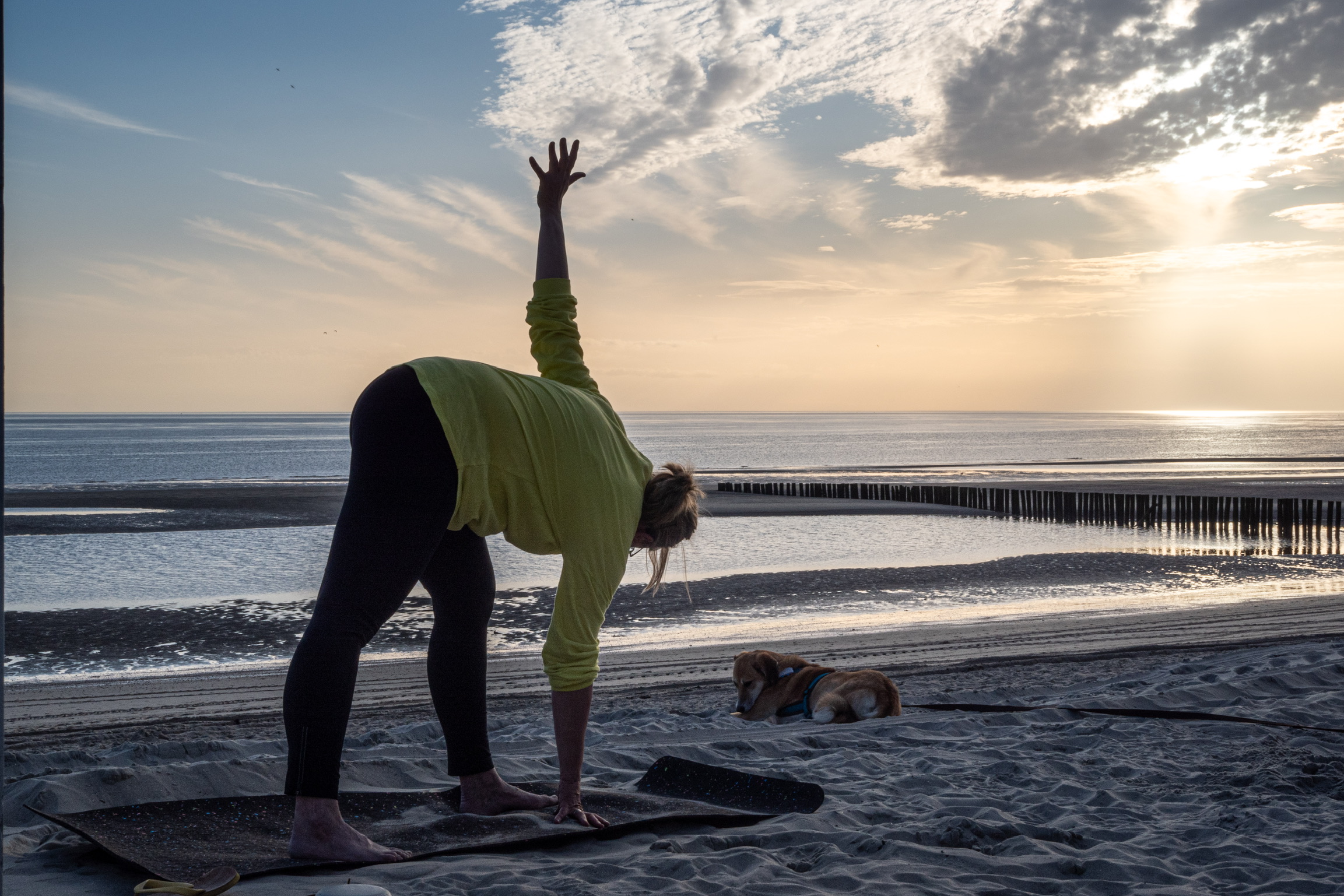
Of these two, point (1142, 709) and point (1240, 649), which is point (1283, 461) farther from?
point (1142, 709)

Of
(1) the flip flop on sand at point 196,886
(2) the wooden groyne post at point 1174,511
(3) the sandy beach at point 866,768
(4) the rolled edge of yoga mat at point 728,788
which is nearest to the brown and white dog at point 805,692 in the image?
(3) the sandy beach at point 866,768

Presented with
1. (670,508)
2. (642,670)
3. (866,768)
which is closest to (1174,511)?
(642,670)

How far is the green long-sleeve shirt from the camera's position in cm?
279

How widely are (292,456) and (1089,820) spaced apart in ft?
182

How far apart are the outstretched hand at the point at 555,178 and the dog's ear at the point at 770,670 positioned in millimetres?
3474

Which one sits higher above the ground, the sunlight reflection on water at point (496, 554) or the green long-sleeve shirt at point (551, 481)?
the green long-sleeve shirt at point (551, 481)

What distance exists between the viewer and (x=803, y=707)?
575cm

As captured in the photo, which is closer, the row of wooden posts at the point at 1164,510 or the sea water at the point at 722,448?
the row of wooden posts at the point at 1164,510

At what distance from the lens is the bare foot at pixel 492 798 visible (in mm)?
3471

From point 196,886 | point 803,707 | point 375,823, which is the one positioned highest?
point 196,886

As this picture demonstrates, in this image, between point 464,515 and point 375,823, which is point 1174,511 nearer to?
point 375,823

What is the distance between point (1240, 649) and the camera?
7770 mm

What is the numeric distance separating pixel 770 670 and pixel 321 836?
359 centimetres

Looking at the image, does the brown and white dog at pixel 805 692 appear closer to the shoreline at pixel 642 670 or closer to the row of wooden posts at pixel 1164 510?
the shoreline at pixel 642 670
